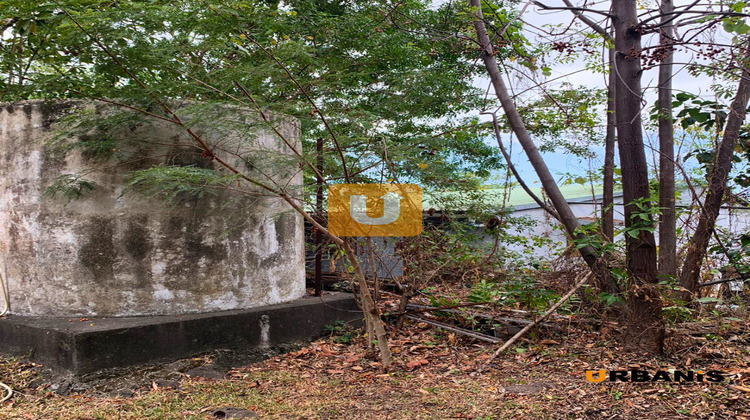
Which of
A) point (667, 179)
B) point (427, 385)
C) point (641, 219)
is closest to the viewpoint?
point (427, 385)

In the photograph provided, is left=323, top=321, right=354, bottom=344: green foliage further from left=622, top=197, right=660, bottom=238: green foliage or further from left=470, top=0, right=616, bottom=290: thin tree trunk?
left=622, top=197, right=660, bottom=238: green foliage

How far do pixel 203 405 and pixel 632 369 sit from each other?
11.3 feet

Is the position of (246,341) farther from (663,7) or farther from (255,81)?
(663,7)

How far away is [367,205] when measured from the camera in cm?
554

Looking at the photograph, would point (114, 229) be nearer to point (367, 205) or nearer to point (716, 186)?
point (367, 205)

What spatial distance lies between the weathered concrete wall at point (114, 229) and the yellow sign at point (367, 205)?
50 cm

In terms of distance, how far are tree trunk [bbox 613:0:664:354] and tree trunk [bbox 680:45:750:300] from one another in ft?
3.78

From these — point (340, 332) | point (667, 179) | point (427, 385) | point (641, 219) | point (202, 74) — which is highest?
point (202, 74)

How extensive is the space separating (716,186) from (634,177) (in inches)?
55.3

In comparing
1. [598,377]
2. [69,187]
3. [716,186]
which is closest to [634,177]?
[716,186]

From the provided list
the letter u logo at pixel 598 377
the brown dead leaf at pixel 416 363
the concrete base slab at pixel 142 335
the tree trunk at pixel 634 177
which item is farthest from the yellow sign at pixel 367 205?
the letter u logo at pixel 598 377

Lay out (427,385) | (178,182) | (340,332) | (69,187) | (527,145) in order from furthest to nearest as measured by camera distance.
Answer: (340,332) → (527,145) → (69,187) → (178,182) → (427,385)

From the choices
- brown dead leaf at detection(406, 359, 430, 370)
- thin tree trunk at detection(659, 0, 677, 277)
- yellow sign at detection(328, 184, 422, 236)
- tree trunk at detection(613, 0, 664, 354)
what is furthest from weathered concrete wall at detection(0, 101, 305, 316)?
thin tree trunk at detection(659, 0, 677, 277)

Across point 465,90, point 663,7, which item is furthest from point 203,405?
point 465,90
